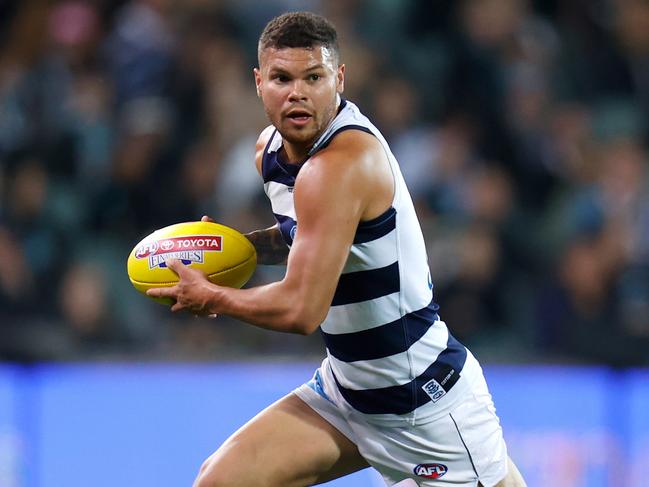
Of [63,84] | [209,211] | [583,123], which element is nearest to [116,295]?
[209,211]

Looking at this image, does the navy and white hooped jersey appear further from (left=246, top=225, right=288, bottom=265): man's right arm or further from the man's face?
(left=246, top=225, right=288, bottom=265): man's right arm

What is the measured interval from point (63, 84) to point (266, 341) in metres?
2.51

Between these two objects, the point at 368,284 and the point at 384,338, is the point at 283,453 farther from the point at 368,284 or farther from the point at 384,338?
the point at 368,284

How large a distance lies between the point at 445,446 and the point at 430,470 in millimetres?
111

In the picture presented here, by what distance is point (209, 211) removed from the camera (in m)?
7.72

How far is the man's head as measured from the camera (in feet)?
12.4

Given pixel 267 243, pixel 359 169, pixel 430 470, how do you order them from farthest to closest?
pixel 267 243 < pixel 430 470 < pixel 359 169

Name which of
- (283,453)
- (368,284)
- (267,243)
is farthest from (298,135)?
(283,453)

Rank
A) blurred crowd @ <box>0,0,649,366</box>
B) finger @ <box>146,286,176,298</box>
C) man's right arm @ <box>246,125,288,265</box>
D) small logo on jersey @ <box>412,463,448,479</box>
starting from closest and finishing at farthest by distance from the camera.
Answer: finger @ <box>146,286,176,298</box>, small logo on jersey @ <box>412,463,448,479</box>, man's right arm @ <box>246,125,288,265</box>, blurred crowd @ <box>0,0,649,366</box>

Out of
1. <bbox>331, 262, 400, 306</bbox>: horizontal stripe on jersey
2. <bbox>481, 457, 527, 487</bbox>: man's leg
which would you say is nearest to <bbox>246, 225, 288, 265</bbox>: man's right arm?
<bbox>331, 262, 400, 306</bbox>: horizontal stripe on jersey

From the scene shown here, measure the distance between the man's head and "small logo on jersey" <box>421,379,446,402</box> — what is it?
904 mm

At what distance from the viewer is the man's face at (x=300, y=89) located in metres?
3.78

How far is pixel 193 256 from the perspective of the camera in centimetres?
397

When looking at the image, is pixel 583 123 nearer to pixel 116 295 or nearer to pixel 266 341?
pixel 266 341
